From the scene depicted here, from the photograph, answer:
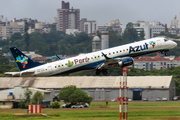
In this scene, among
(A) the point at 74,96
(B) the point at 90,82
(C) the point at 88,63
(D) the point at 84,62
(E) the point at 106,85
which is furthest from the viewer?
(B) the point at 90,82

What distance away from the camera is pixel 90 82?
15900cm

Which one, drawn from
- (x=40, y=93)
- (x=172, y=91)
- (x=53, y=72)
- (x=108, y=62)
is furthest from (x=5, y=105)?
(x=172, y=91)

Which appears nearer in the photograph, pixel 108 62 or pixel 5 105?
pixel 108 62

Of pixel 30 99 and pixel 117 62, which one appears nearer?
pixel 117 62

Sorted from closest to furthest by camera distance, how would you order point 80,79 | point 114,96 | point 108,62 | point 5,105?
point 108,62 → point 5,105 → point 114,96 → point 80,79

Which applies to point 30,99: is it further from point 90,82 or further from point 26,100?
point 90,82

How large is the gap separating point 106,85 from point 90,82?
612 cm

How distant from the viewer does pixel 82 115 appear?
96.7 metres

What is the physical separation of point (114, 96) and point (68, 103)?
2679cm

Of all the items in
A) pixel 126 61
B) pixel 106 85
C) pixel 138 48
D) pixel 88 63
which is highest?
pixel 138 48

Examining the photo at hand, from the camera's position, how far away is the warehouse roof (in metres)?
155

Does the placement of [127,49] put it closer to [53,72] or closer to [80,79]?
[53,72]

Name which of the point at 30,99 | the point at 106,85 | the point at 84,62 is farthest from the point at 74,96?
the point at 84,62

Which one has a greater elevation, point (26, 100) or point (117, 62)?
point (117, 62)
